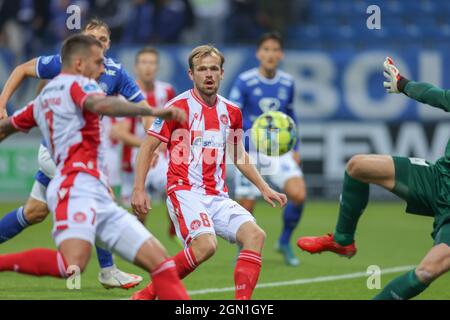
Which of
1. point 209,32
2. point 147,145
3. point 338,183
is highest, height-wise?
point 209,32

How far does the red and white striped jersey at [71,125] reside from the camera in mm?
5949

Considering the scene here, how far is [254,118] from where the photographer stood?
10.4m

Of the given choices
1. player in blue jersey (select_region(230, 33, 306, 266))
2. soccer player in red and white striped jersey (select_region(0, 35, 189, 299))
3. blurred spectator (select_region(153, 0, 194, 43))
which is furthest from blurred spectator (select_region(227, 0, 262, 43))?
soccer player in red and white striped jersey (select_region(0, 35, 189, 299))

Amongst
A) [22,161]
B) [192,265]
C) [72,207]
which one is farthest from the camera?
[22,161]

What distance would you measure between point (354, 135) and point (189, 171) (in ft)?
30.8

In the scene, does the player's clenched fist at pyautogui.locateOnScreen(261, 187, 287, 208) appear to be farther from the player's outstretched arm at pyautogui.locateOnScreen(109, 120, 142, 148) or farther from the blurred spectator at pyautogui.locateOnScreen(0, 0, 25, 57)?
the blurred spectator at pyautogui.locateOnScreen(0, 0, 25, 57)

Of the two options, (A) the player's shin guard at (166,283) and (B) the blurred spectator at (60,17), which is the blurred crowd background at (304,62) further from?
(A) the player's shin guard at (166,283)

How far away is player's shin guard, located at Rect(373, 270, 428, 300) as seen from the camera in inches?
241

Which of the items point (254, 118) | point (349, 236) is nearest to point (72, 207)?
point (349, 236)

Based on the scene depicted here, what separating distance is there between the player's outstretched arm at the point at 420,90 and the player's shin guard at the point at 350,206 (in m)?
0.71

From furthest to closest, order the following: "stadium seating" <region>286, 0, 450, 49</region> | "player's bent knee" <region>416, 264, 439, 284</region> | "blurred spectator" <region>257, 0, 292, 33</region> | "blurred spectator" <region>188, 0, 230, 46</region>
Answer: "stadium seating" <region>286, 0, 450, 49</region>, "blurred spectator" <region>188, 0, 230, 46</region>, "blurred spectator" <region>257, 0, 292, 33</region>, "player's bent knee" <region>416, 264, 439, 284</region>

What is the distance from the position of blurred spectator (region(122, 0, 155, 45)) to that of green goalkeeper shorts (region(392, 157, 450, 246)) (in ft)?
36.1

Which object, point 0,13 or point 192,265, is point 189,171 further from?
point 0,13

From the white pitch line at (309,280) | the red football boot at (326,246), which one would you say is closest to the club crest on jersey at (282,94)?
the white pitch line at (309,280)
